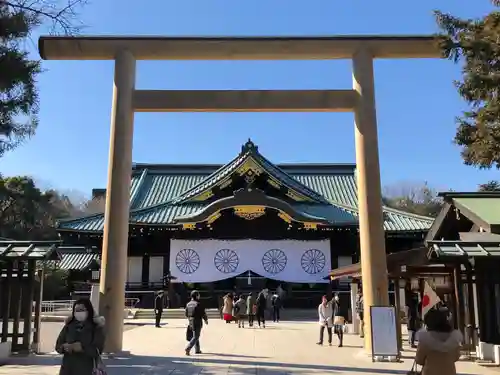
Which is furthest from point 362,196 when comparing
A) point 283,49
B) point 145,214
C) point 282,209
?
point 145,214

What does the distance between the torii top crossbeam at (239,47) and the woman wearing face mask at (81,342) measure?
7.55m

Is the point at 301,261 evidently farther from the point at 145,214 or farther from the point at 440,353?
the point at 440,353

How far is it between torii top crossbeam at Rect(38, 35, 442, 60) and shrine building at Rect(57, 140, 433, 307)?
Answer: 12.3 m

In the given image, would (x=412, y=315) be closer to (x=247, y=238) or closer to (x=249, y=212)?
(x=249, y=212)

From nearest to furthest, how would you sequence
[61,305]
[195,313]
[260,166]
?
[195,313] → [61,305] → [260,166]

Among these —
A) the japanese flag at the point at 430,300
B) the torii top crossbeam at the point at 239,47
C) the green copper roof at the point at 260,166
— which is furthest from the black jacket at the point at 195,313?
the green copper roof at the point at 260,166

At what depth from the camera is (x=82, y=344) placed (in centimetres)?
503

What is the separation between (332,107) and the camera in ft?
37.2

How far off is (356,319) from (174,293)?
10.6 meters

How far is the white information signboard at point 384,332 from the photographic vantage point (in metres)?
9.80

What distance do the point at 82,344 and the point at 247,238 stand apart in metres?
19.1

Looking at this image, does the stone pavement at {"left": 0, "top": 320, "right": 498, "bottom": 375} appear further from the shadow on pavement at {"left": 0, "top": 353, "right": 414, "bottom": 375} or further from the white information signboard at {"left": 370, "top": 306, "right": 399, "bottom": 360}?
the white information signboard at {"left": 370, "top": 306, "right": 399, "bottom": 360}

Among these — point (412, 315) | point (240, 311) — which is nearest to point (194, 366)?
point (412, 315)

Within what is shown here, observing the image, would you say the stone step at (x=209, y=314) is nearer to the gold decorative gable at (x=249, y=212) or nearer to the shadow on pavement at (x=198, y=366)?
the gold decorative gable at (x=249, y=212)
